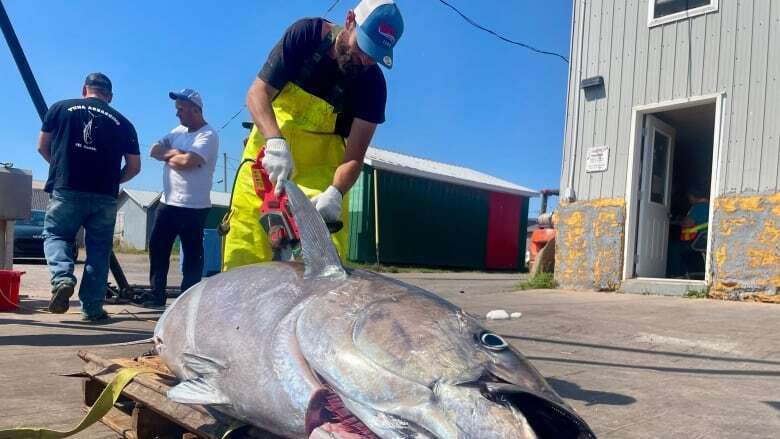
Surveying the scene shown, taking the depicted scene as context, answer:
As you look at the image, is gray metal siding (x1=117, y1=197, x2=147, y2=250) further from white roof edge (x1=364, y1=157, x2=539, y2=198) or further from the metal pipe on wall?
the metal pipe on wall

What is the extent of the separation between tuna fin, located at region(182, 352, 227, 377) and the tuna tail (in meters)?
0.33

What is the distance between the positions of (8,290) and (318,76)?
12.1ft

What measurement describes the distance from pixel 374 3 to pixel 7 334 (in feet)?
10.0

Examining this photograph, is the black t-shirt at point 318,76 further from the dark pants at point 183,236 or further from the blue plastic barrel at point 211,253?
the blue plastic barrel at point 211,253

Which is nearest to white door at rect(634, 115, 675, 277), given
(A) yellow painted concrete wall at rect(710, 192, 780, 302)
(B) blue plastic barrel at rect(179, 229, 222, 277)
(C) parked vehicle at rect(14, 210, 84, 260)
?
(A) yellow painted concrete wall at rect(710, 192, 780, 302)

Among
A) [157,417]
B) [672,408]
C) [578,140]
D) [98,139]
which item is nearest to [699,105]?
[578,140]

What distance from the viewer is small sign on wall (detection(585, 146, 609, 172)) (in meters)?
7.56

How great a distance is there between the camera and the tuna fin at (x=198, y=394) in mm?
1502

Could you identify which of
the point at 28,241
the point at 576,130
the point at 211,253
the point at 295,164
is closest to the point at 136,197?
the point at 28,241

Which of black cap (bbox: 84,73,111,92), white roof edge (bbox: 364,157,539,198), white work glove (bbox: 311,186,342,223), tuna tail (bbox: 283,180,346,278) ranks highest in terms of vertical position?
white roof edge (bbox: 364,157,539,198)

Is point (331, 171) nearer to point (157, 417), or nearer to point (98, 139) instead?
point (157, 417)

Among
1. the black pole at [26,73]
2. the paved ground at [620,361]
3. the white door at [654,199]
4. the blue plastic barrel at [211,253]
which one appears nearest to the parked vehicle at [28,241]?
the blue plastic barrel at [211,253]

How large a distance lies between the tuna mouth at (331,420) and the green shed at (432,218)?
45.0ft

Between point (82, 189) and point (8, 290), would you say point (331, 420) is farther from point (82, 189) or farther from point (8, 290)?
point (8, 290)
